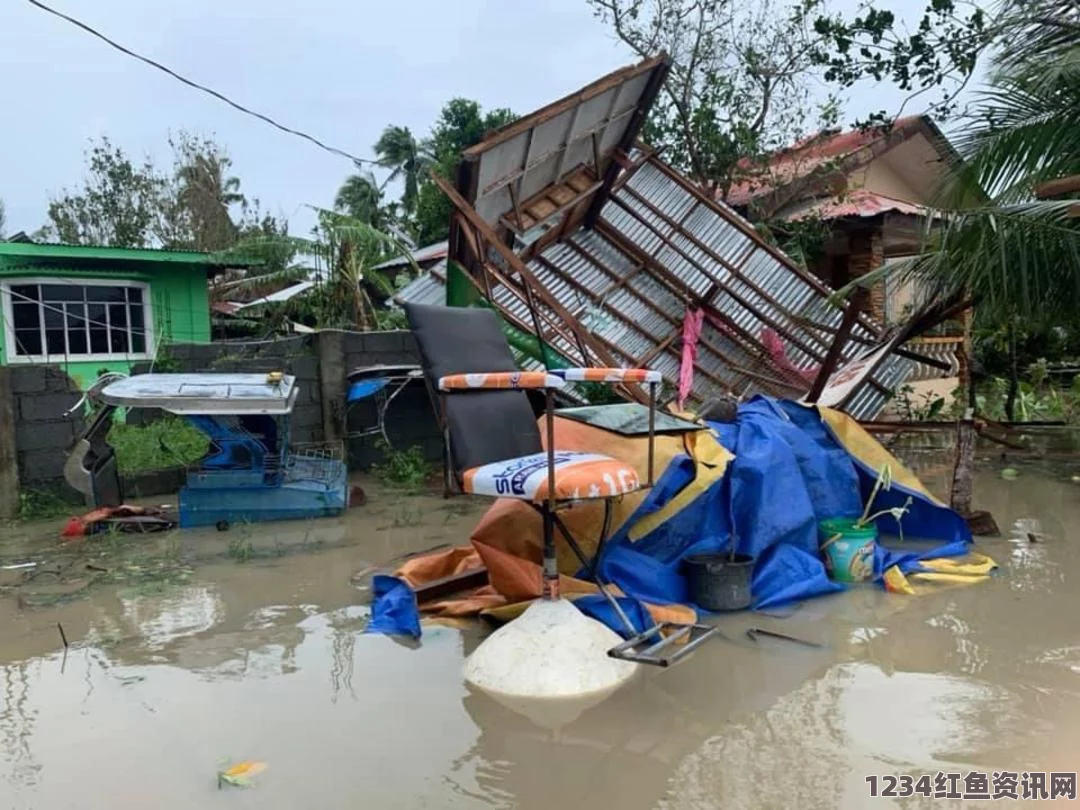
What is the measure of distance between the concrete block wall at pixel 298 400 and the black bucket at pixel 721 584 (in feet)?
17.3

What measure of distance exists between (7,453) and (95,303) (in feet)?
20.0

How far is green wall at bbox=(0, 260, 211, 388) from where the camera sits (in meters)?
12.0

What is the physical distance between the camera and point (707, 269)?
11.1m

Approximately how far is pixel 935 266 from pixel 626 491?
470 cm

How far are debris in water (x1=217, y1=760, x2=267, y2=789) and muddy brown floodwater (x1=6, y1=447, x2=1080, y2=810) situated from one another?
0.04m

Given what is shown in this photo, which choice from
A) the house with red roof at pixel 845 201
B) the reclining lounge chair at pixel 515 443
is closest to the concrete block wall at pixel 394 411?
the reclining lounge chair at pixel 515 443

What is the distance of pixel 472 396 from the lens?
4.09 m

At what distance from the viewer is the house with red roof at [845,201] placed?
14.2 meters

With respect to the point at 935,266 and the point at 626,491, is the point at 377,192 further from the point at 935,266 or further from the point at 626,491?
the point at 626,491

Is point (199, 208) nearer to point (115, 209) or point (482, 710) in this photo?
point (115, 209)

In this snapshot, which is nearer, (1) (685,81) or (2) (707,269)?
(2) (707,269)

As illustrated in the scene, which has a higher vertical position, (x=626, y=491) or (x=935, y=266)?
(x=935, y=266)

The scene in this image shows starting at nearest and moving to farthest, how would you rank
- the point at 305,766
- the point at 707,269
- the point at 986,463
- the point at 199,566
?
1. the point at 305,766
2. the point at 199,566
3. the point at 986,463
4. the point at 707,269

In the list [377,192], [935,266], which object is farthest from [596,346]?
[377,192]
